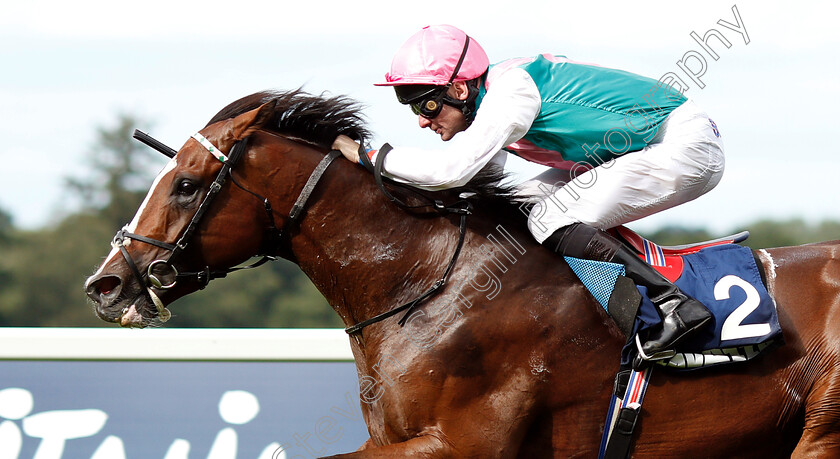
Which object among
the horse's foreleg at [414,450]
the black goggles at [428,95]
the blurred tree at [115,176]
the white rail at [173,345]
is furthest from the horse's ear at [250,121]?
the blurred tree at [115,176]

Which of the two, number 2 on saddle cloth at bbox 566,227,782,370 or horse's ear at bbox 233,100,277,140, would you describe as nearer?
number 2 on saddle cloth at bbox 566,227,782,370

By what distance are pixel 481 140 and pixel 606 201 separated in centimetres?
51

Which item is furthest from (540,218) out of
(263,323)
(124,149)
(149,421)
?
(124,149)

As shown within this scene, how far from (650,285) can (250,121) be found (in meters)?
1.47

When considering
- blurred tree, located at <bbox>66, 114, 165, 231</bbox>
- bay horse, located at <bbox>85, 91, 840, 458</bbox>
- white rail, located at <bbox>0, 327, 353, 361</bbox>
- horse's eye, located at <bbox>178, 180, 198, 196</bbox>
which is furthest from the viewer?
blurred tree, located at <bbox>66, 114, 165, 231</bbox>

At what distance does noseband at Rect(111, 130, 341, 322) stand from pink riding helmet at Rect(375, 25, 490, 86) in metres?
0.40

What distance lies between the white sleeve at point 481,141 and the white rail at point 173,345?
78.6 inches

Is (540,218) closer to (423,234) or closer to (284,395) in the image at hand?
(423,234)

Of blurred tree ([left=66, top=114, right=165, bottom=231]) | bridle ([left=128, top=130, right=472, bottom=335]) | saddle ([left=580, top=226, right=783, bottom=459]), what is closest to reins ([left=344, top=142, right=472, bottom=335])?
bridle ([left=128, top=130, right=472, bottom=335])

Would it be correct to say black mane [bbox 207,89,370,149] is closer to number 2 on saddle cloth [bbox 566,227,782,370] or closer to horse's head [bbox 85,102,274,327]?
horse's head [bbox 85,102,274,327]

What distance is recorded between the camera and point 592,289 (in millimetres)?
3016

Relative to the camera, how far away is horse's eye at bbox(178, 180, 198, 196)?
3.03 meters

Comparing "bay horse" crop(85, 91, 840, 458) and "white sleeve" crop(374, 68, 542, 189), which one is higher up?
"white sleeve" crop(374, 68, 542, 189)

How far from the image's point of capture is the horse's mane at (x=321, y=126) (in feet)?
10.6
